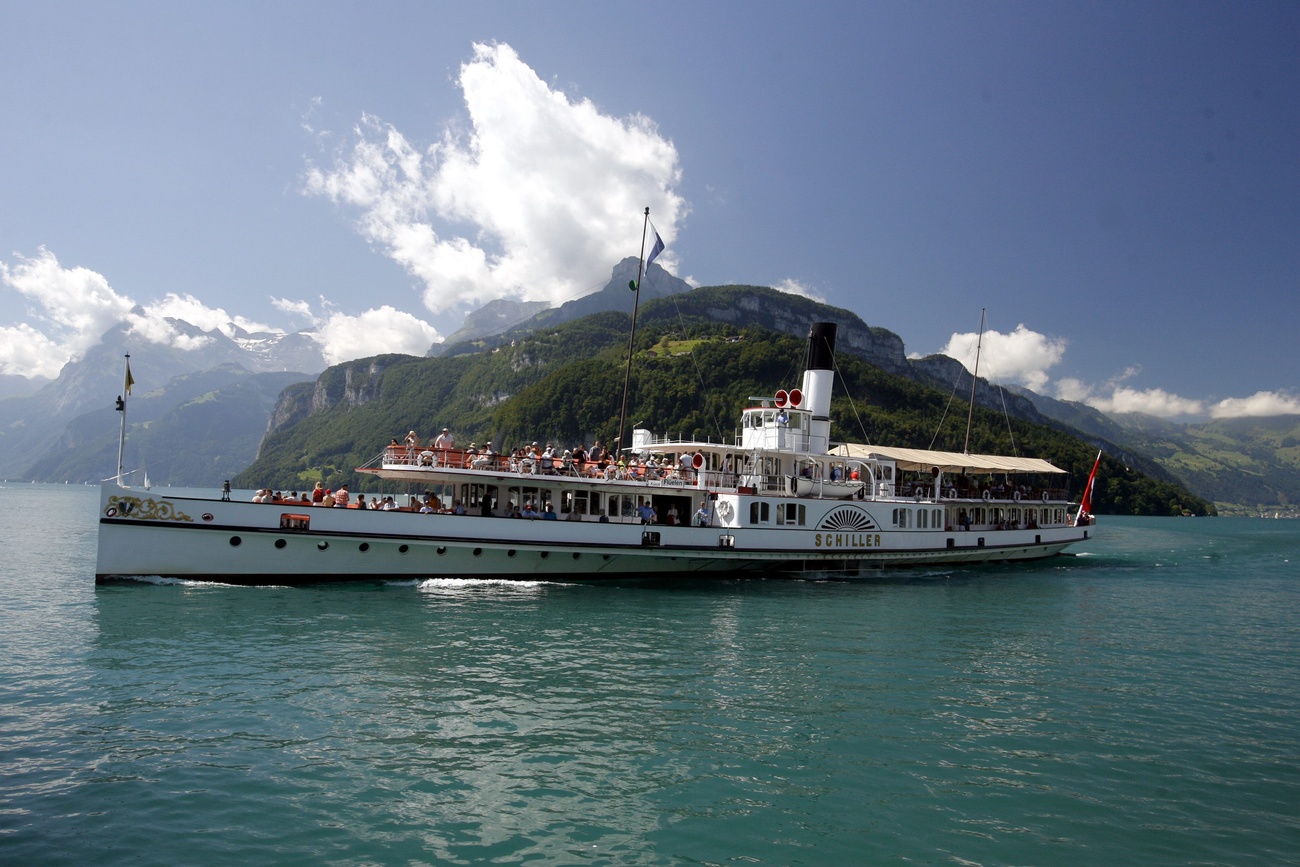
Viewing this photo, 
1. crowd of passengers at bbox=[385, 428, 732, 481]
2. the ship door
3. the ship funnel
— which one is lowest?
the ship door

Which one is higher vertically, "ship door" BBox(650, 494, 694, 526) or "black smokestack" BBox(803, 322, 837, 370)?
"black smokestack" BBox(803, 322, 837, 370)

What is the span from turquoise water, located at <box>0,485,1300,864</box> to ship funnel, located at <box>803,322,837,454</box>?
12020 millimetres

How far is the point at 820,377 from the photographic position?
32.0 meters

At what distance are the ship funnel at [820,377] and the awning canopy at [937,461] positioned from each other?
1.36 meters

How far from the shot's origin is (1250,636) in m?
20.5

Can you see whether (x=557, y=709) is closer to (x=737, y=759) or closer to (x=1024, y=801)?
(x=737, y=759)

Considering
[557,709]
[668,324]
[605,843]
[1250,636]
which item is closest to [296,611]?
[557,709]

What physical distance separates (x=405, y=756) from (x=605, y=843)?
3.47 m

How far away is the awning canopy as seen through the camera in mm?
33031

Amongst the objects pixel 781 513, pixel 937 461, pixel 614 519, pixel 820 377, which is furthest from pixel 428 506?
pixel 937 461

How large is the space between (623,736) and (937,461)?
94.1ft

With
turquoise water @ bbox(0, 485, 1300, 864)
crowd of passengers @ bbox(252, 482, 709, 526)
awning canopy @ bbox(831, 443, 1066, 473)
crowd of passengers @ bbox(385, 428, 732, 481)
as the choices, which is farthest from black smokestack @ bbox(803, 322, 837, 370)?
turquoise water @ bbox(0, 485, 1300, 864)

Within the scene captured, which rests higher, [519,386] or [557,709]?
[519,386]

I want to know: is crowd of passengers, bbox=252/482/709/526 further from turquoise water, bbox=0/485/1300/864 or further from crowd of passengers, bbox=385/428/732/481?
turquoise water, bbox=0/485/1300/864
